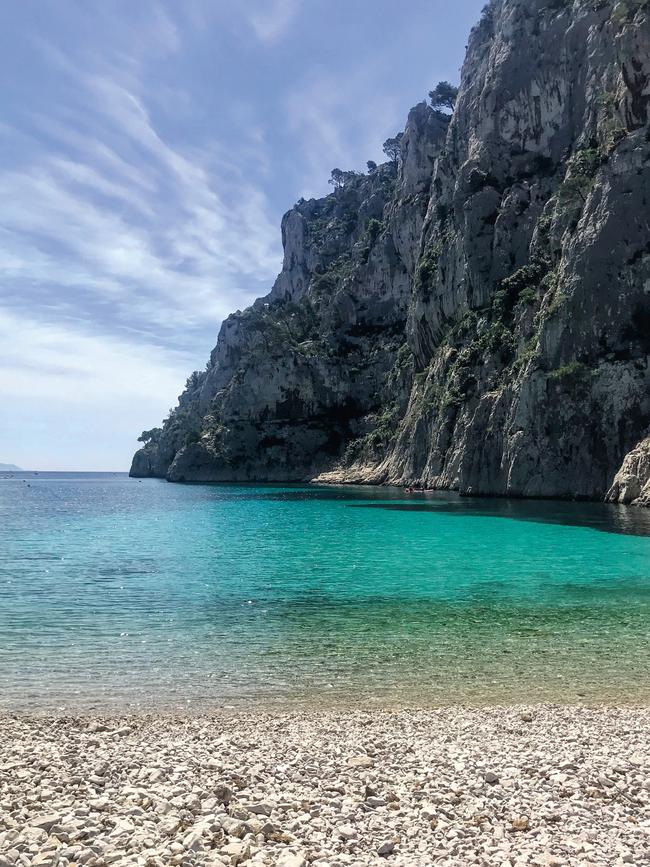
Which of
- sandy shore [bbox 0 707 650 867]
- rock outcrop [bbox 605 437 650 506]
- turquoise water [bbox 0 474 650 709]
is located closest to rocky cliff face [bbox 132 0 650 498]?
rock outcrop [bbox 605 437 650 506]

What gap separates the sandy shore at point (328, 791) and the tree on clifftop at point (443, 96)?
14310 cm

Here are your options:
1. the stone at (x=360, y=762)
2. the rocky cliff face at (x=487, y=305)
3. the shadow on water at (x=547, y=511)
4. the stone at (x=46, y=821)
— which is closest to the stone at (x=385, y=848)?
the stone at (x=360, y=762)

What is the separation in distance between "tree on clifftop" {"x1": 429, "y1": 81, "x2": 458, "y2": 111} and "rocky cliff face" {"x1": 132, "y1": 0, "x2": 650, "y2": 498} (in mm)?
11595

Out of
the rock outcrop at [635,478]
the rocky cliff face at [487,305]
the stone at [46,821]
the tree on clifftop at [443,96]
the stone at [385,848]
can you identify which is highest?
the tree on clifftop at [443,96]

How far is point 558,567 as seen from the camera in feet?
84.8

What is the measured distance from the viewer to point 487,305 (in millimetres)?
86000

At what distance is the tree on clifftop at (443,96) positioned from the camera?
12938 centimetres

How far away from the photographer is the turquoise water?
471 inches

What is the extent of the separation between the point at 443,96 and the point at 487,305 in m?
69.7

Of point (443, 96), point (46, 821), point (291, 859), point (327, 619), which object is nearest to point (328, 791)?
point (291, 859)

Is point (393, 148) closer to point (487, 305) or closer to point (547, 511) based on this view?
point (487, 305)

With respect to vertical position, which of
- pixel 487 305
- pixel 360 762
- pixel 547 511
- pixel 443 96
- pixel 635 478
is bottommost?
pixel 360 762

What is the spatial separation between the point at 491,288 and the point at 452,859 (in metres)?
87.3

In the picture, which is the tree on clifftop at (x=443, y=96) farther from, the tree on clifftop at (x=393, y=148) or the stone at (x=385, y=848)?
the stone at (x=385, y=848)
